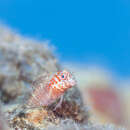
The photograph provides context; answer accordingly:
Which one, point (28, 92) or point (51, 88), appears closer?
point (51, 88)

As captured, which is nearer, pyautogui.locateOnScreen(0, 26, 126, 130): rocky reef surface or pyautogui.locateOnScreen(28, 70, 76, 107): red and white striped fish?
pyautogui.locateOnScreen(28, 70, 76, 107): red and white striped fish

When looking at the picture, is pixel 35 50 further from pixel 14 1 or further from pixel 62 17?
pixel 62 17

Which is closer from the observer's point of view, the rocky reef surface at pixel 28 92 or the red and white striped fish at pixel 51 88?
the red and white striped fish at pixel 51 88
